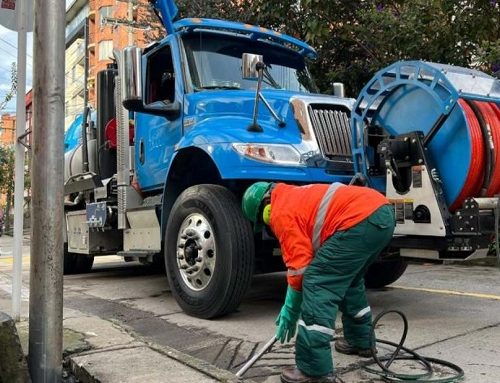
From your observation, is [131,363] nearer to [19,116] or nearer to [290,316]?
[290,316]

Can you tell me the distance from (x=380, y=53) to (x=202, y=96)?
6088mm

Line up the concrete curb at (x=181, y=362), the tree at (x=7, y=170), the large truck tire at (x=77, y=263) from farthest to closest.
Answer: the tree at (x=7, y=170) < the large truck tire at (x=77, y=263) < the concrete curb at (x=181, y=362)

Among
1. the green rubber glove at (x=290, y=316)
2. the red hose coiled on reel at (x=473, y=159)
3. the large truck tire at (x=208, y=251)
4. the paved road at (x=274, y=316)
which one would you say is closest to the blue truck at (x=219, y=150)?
the large truck tire at (x=208, y=251)

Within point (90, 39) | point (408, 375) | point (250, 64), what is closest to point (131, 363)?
point (408, 375)

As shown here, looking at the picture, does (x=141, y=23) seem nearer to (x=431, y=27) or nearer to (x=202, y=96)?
(x=431, y=27)

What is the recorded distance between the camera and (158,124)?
6.36 m

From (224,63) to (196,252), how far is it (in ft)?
6.89

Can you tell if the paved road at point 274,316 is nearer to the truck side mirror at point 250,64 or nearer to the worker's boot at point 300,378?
the worker's boot at point 300,378

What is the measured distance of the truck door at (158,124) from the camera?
6081 mm

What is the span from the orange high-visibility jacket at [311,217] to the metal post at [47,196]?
4.19 ft

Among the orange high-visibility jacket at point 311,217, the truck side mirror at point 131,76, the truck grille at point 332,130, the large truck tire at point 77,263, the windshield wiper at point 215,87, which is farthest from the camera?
the large truck tire at point 77,263

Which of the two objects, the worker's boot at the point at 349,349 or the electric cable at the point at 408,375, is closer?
the electric cable at the point at 408,375

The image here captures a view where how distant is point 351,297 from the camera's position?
3.78 meters

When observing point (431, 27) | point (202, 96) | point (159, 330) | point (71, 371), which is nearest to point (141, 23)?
point (431, 27)
